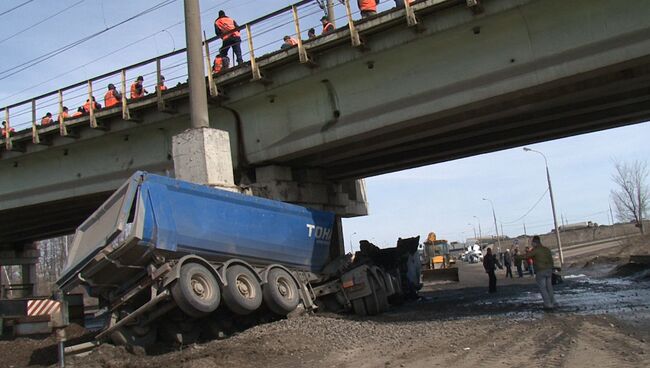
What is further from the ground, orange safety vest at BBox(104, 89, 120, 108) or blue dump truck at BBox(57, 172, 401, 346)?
orange safety vest at BBox(104, 89, 120, 108)

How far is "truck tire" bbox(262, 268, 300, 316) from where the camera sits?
1094 centimetres

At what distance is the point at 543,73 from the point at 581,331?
5.06 m

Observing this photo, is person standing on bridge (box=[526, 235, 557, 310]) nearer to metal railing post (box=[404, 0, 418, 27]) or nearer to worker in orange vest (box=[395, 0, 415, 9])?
metal railing post (box=[404, 0, 418, 27])

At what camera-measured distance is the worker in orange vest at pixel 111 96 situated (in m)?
17.7

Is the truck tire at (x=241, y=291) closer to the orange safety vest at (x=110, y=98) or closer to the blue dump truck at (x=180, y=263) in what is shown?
the blue dump truck at (x=180, y=263)

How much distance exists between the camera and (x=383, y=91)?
13258 millimetres

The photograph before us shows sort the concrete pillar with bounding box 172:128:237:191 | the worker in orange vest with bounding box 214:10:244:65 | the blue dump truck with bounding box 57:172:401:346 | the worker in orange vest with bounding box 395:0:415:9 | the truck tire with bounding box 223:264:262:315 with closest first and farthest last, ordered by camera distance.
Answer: the blue dump truck with bounding box 57:172:401:346, the truck tire with bounding box 223:264:262:315, the worker in orange vest with bounding box 395:0:415:9, the concrete pillar with bounding box 172:128:237:191, the worker in orange vest with bounding box 214:10:244:65

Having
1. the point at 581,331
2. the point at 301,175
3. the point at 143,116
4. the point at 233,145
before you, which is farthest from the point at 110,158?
the point at 581,331

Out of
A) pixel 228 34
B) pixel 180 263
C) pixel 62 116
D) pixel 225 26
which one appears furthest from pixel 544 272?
pixel 62 116

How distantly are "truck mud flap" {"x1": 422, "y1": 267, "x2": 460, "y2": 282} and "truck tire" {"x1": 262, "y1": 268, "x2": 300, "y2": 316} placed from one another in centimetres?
1708

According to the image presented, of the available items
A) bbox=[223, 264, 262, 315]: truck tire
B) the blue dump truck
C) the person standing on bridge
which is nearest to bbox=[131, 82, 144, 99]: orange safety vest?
the blue dump truck

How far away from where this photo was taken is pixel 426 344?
8.27 meters

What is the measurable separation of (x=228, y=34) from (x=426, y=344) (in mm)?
10731

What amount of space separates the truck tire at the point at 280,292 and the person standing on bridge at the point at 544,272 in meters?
5.26
